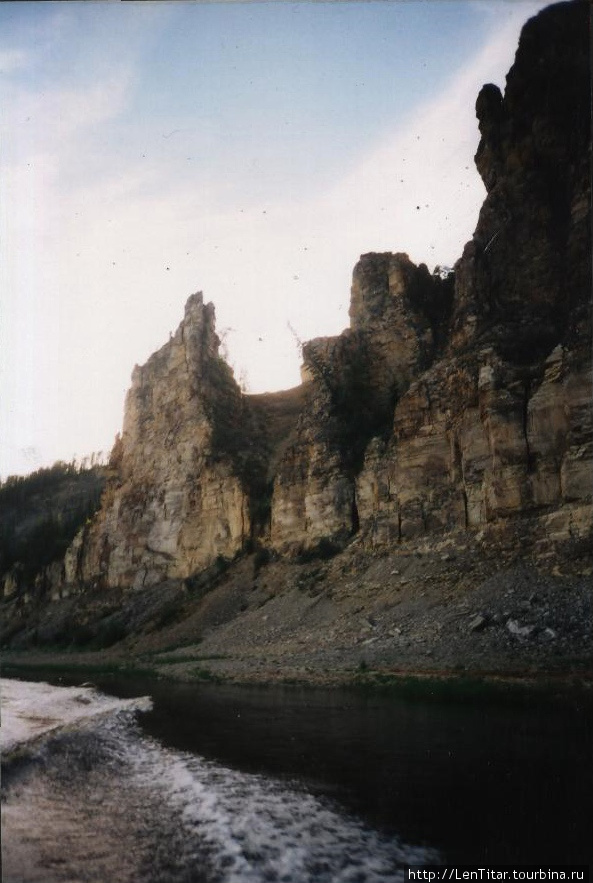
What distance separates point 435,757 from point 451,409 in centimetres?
2926

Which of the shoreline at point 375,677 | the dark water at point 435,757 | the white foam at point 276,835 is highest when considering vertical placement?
the white foam at point 276,835

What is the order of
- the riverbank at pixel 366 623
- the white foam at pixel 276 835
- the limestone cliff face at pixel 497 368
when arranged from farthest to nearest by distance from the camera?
1. the limestone cliff face at pixel 497 368
2. the riverbank at pixel 366 623
3. the white foam at pixel 276 835

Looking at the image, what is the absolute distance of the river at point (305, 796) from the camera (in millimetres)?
6738

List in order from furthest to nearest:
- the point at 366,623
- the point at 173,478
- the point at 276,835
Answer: the point at 173,478 → the point at 366,623 → the point at 276,835

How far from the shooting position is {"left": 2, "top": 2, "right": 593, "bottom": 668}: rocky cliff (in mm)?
31188

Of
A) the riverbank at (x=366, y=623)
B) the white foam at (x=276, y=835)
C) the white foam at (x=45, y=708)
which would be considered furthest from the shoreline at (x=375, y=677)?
the white foam at (x=276, y=835)

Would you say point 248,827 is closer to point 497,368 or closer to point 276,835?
point 276,835

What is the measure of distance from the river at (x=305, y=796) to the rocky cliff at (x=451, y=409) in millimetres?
17109

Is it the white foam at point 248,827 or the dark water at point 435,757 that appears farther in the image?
the dark water at point 435,757

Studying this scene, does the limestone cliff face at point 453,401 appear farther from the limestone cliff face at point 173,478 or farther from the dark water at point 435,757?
the dark water at point 435,757

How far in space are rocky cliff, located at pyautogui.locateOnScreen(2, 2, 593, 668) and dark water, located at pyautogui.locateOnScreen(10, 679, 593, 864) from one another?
1437 cm

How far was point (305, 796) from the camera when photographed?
9.18 meters

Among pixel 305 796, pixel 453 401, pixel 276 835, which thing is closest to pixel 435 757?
pixel 305 796

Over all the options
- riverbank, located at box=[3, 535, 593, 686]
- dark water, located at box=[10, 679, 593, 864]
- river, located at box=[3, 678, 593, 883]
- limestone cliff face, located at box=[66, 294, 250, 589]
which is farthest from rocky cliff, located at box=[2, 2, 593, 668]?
river, located at box=[3, 678, 593, 883]
